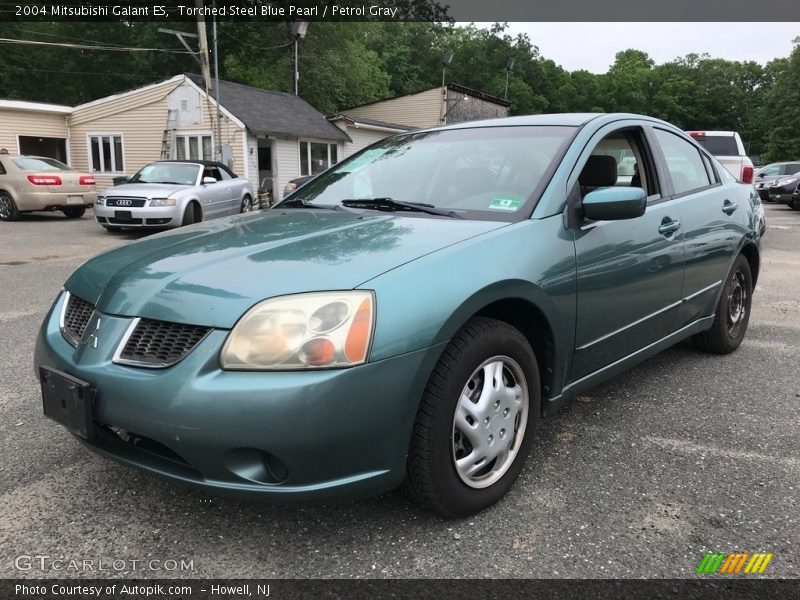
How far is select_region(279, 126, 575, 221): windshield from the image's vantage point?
2875 millimetres

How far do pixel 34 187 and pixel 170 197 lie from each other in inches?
194

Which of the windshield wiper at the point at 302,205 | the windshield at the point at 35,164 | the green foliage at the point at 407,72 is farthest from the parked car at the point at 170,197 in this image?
the green foliage at the point at 407,72

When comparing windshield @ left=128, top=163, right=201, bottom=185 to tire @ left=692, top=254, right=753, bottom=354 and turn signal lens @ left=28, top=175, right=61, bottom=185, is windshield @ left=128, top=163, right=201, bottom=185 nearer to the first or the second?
turn signal lens @ left=28, top=175, right=61, bottom=185

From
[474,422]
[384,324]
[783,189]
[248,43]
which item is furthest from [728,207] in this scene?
[248,43]

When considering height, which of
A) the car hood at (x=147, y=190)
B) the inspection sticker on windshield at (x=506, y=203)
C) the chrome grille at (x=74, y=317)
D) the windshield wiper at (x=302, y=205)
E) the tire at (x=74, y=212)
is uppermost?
the inspection sticker on windshield at (x=506, y=203)

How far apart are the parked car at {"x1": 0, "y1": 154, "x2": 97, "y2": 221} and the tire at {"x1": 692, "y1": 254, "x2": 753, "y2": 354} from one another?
14.5 m

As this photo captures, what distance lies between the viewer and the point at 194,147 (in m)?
22.7

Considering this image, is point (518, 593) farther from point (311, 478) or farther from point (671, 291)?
point (671, 291)

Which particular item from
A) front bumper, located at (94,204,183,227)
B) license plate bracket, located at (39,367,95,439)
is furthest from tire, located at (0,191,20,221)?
license plate bracket, located at (39,367,95,439)

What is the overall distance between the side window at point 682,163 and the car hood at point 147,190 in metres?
9.74

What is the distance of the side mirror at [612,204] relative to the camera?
2.69 metres

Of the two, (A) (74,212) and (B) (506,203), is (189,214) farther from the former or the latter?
(B) (506,203)

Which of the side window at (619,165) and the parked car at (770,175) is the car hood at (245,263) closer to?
the side window at (619,165)

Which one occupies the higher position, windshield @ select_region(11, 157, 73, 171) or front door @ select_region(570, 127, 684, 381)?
windshield @ select_region(11, 157, 73, 171)
